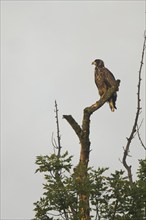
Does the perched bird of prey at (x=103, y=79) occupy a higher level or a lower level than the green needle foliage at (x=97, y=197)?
higher

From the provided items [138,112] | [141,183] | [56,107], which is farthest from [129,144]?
[141,183]

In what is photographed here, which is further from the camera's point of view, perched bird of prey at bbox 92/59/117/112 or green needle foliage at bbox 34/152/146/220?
perched bird of prey at bbox 92/59/117/112

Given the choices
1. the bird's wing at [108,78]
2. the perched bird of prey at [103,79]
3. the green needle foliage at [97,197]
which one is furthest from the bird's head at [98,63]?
the green needle foliage at [97,197]

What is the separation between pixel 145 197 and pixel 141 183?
24 centimetres

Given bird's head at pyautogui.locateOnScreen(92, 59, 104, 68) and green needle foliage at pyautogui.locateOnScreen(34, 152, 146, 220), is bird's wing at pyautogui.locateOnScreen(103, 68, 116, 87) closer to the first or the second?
bird's head at pyautogui.locateOnScreen(92, 59, 104, 68)

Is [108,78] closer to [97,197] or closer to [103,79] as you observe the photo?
[103,79]

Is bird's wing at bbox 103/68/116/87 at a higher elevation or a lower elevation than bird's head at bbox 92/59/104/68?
lower

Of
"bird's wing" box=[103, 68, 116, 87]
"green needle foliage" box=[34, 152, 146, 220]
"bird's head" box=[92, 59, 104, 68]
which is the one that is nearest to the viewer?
"green needle foliage" box=[34, 152, 146, 220]

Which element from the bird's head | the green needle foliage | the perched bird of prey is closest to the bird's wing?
the perched bird of prey

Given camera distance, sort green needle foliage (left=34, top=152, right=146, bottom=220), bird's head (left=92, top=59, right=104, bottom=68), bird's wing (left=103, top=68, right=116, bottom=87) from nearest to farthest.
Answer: green needle foliage (left=34, top=152, right=146, bottom=220), bird's wing (left=103, top=68, right=116, bottom=87), bird's head (left=92, top=59, right=104, bottom=68)

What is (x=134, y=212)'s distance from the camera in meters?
8.02

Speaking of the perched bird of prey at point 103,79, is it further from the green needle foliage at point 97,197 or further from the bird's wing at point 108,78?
the green needle foliage at point 97,197

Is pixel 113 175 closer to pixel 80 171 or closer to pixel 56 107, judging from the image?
pixel 80 171

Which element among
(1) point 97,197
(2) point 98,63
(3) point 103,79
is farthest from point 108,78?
(1) point 97,197
